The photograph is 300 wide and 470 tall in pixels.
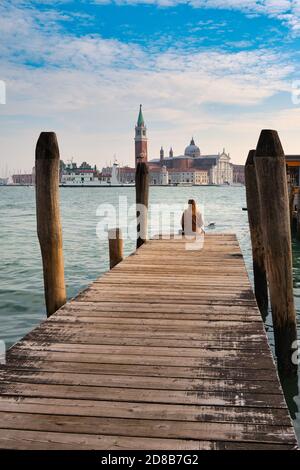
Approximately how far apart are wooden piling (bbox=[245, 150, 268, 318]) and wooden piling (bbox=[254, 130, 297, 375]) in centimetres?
330

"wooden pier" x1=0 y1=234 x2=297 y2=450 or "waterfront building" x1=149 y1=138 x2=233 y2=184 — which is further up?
"waterfront building" x1=149 y1=138 x2=233 y2=184

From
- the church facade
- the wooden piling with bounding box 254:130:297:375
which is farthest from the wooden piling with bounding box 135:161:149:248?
the church facade

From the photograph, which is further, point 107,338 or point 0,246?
point 0,246

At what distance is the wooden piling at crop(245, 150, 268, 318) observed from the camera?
8508 mm

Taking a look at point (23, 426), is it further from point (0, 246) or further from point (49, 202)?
point (0, 246)

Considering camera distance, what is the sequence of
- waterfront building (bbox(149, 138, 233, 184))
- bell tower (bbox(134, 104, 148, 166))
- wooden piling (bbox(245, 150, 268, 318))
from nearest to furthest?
wooden piling (bbox(245, 150, 268, 318))
bell tower (bbox(134, 104, 148, 166))
waterfront building (bbox(149, 138, 233, 184))

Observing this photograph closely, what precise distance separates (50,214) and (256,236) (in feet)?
14.2

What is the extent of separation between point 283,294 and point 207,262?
2.94 meters

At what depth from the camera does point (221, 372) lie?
11.0 feet

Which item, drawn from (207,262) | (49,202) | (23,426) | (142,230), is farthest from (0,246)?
(23,426)

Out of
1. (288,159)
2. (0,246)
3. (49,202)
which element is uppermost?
(288,159)

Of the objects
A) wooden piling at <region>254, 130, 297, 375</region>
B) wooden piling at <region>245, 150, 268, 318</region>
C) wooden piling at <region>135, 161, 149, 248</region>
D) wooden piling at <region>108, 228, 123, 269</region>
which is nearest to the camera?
wooden piling at <region>254, 130, 297, 375</region>

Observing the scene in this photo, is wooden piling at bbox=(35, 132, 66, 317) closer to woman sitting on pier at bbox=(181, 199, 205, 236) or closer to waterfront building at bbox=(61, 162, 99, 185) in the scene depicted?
woman sitting on pier at bbox=(181, 199, 205, 236)

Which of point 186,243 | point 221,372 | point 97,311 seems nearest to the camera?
point 221,372
